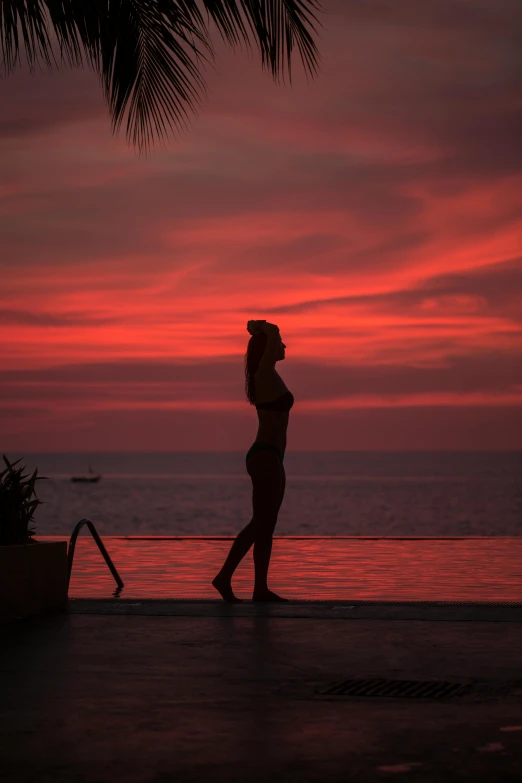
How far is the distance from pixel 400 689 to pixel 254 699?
0.76 metres

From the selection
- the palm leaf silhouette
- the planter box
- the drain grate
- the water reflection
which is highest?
the palm leaf silhouette

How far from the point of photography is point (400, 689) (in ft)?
19.7

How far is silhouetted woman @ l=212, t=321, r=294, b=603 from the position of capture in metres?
9.70

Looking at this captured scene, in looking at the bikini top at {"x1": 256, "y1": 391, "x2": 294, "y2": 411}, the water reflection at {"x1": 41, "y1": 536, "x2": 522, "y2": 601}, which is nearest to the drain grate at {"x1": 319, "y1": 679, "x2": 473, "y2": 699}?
the bikini top at {"x1": 256, "y1": 391, "x2": 294, "y2": 411}

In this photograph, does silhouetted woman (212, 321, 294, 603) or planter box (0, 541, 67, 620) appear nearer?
planter box (0, 541, 67, 620)

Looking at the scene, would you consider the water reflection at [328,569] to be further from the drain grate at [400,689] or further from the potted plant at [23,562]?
the drain grate at [400,689]

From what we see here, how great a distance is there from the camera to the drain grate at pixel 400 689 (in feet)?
19.2

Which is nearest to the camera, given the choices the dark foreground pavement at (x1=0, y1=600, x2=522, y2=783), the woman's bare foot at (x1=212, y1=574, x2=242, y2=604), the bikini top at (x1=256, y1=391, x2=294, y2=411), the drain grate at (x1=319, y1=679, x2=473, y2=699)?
the dark foreground pavement at (x1=0, y1=600, x2=522, y2=783)

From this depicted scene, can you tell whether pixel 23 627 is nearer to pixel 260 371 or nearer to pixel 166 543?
pixel 260 371

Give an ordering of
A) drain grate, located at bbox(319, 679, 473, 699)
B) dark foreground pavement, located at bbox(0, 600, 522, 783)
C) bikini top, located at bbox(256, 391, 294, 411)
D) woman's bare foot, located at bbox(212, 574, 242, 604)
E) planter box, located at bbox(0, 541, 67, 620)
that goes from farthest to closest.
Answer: bikini top, located at bbox(256, 391, 294, 411) → woman's bare foot, located at bbox(212, 574, 242, 604) → planter box, located at bbox(0, 541, 67, 620) → drain grate, located at bbox(319, 679, 473, 699) → dark foreground pavement, located at bbox(0, 600, 522, 783)

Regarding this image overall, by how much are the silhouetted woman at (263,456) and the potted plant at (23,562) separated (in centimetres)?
126

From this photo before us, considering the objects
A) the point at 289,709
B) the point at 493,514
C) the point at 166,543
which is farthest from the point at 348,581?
the point at 493,514

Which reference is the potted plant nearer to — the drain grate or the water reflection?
the water reflection

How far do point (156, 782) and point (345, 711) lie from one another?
4.50 ft
